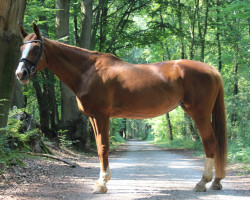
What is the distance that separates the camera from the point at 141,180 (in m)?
5.84

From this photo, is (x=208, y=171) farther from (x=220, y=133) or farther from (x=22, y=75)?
(x=22, y=75)

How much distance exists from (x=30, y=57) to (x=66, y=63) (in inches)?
27.2

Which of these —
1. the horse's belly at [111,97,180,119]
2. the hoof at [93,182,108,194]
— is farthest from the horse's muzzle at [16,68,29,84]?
the hoof at [93,182,108,194]

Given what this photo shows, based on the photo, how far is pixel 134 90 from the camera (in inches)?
173

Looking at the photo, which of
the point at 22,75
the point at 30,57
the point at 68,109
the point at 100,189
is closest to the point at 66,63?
the point at 30,57

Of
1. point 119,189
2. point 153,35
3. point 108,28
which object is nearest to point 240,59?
point 153,35

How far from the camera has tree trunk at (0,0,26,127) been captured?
5.40 metres

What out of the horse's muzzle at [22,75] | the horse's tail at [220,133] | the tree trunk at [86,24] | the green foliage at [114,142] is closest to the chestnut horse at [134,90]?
the horse's tail at [220,133]

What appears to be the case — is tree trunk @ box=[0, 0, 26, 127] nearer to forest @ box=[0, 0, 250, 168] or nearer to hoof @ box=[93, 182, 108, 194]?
forest @ box=[0, 0, 250, 168]

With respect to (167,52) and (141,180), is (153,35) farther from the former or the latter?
(141,180)

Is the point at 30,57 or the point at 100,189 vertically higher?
the point at 30,57

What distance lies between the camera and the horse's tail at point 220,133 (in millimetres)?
4668

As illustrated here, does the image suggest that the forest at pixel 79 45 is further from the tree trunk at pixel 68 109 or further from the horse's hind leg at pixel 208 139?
the horse's hind leg at pixel 208 139

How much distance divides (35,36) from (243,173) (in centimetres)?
612
